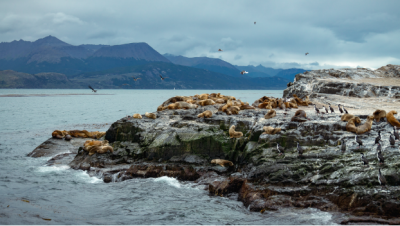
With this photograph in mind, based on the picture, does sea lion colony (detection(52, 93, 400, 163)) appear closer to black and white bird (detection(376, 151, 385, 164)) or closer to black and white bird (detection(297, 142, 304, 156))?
black and white bird (detection(297, 142, 304, 156))

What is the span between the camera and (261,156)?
1256cm

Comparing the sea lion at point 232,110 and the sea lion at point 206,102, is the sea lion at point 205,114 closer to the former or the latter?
the sea lion at point 232,110

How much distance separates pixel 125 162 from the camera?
1535cm

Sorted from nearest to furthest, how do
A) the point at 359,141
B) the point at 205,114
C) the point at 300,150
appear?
the point at 359,141 → the point at 300,150 → the point at 205,114

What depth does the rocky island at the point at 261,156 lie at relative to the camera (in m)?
9.77

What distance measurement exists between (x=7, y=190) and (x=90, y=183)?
3292 millimetres

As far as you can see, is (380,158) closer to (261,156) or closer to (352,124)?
(352,124)

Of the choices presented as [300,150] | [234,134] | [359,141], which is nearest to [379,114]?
[359,141]

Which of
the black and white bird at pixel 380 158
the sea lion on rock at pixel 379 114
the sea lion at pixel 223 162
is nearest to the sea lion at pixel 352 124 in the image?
the sea lion on rock at pixel 379 114

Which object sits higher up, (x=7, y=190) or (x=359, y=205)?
(x=359, y=205)

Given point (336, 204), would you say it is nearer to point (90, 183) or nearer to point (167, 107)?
point (90, 183)

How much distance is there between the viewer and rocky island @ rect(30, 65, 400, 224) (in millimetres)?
9773

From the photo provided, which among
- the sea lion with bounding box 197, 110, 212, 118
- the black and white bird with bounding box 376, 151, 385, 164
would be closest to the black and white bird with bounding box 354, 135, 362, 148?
the black and white bird with bounding box 376, 151, 385, 164

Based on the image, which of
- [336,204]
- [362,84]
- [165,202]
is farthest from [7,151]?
[362,84]
